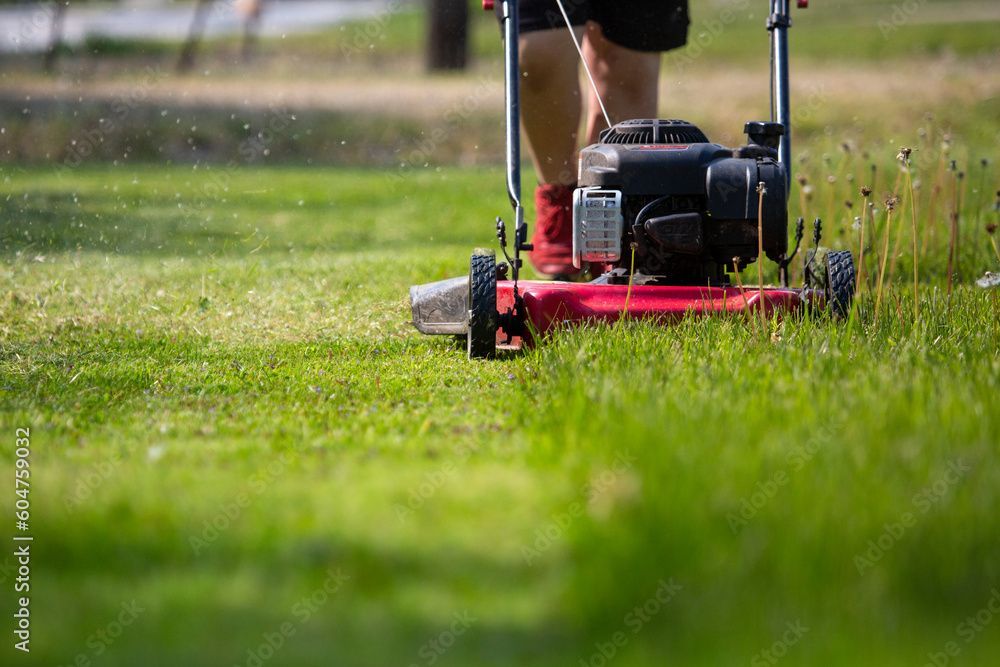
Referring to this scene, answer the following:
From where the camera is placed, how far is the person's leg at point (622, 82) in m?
4.51

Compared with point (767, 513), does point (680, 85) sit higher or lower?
higher

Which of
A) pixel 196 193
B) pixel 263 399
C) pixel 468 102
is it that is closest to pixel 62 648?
pixel 263 399

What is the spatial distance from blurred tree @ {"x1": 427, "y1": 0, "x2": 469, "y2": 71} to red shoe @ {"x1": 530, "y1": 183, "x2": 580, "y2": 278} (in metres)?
13.1

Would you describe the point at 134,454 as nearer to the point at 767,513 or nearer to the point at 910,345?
the point at 767,513

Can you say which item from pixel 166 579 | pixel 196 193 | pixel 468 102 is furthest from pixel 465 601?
pixel 468 102

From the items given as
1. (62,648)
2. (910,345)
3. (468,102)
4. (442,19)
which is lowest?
(62,648)

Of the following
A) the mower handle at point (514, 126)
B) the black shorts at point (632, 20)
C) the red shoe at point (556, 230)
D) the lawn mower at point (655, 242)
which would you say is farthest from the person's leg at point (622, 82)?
the lawn mower at point (655, 242)

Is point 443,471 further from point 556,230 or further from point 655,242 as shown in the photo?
point 556,230

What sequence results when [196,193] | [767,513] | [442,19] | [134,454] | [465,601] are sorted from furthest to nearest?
[442,19], [196,193], [134,454], [767,513], [465,601]

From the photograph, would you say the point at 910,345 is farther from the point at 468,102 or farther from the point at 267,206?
the point at 468,102

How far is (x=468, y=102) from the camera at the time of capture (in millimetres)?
13828

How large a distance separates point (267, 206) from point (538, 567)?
6.36 metres

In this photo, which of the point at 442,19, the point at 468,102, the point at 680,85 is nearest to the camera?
the point at 468,102

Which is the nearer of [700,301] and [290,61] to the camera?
[700,301]
